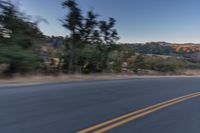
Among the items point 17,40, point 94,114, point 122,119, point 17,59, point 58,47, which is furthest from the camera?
point 58,47

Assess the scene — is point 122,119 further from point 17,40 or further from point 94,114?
point 17,40

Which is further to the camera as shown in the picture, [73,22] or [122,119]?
[73,22]

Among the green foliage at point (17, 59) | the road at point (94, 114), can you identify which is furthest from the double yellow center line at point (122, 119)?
the green foliage at point (17, 59)

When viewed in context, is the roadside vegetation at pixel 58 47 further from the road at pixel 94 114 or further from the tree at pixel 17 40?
the road at pixel 94 114

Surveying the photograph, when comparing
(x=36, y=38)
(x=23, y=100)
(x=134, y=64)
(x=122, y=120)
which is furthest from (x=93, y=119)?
(x=134, y=64)

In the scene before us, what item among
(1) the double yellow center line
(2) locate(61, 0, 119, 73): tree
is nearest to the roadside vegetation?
(2) locate(61, 0, 119, 73): tree

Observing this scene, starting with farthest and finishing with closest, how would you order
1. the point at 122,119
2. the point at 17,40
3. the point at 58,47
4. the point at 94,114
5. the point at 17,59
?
the point at 58,47
the point at 17,40
the point at 17,59
the point at 94,114
the point at 122,119

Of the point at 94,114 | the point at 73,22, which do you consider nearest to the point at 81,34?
the point at 73,22

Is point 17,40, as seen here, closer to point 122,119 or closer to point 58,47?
point 58,47

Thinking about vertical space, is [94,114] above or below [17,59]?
below

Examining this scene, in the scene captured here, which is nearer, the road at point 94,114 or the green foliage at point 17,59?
the road at point 94,114

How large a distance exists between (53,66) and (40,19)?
385 cm

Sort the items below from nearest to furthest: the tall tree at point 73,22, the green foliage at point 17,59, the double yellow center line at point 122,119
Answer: the double yellow center line at point 122,119
the green foliage at point 17,59
the tall tree at point 73,22

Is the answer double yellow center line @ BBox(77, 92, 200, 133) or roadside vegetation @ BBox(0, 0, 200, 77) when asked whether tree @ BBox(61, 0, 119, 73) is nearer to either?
roadside vegetation @ BBox(0, 0, 200, 77)
